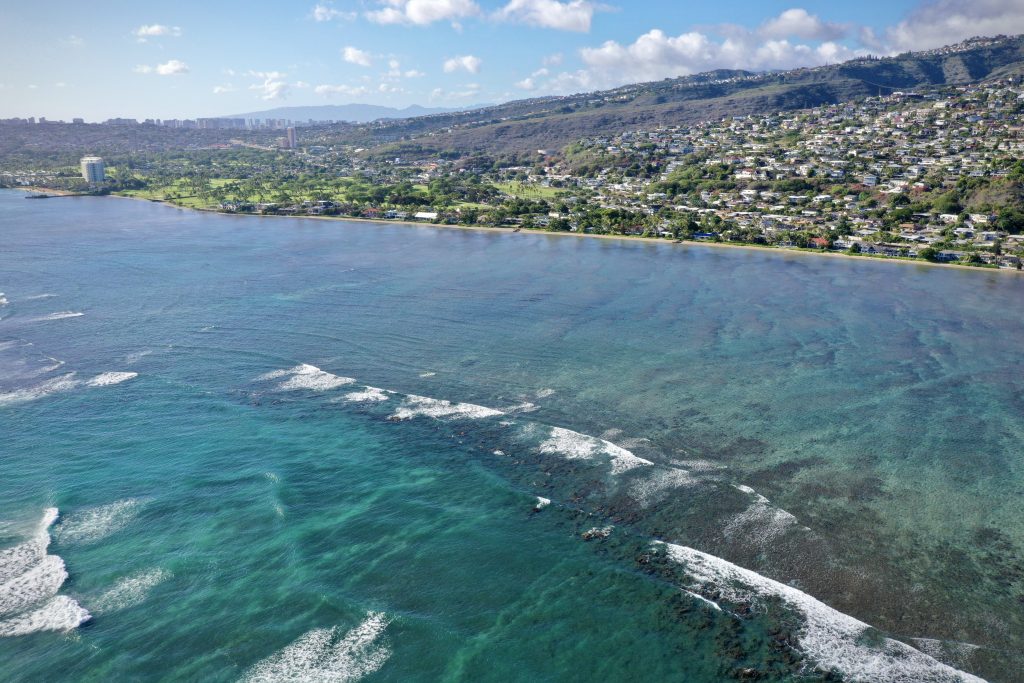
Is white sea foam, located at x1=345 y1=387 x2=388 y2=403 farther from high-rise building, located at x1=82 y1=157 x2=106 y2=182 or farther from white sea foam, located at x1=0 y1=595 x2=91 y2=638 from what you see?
high-rise building, located at x1=82 y1=157 x2=106 y2=182

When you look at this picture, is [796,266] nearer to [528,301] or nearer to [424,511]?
[528,301]

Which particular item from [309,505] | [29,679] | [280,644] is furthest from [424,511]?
[29,679]

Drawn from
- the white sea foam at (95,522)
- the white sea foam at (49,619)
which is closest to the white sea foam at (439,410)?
the white sea foam at (95,522)

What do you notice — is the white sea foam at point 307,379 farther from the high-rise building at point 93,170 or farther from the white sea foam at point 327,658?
the high-rise building at point 93,170

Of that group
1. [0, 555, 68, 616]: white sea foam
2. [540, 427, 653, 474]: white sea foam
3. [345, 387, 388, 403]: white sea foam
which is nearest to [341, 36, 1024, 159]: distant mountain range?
[345, 387, 388, 403]: white sea foam

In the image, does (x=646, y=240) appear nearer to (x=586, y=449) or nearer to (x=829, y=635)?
(x=586, y=449)

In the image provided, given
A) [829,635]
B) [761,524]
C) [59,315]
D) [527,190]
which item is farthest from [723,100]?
[829,635]
